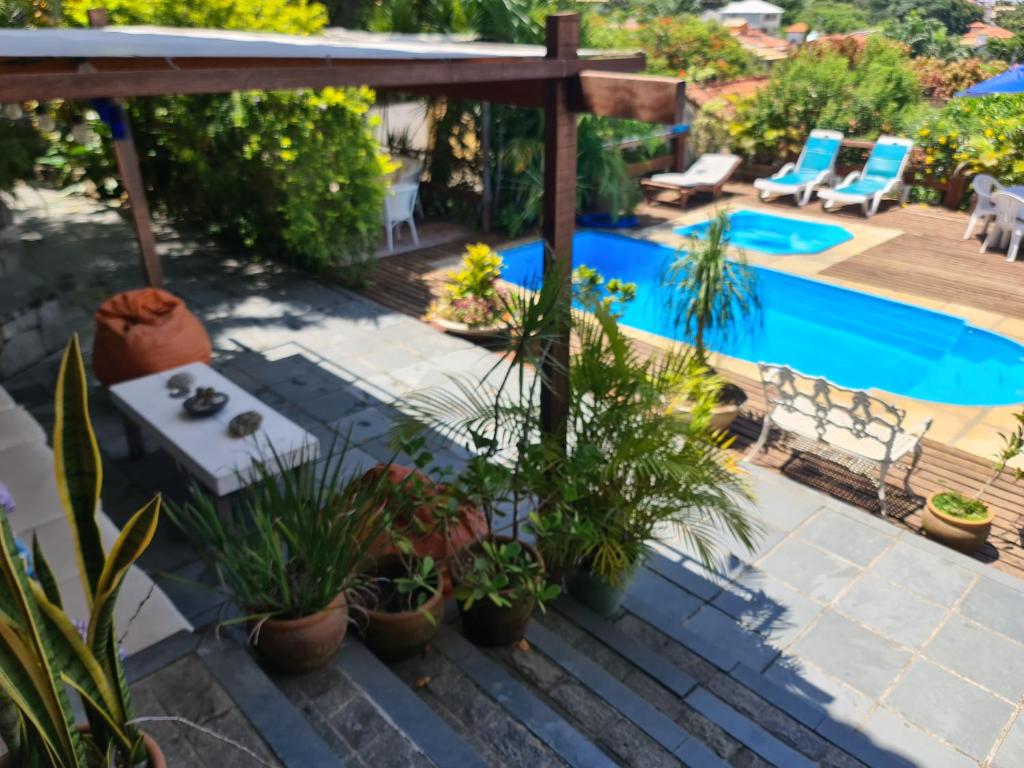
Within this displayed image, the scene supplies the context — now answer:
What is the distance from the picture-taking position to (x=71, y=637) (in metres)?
1.68

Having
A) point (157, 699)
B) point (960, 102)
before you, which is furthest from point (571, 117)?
point (960, 102)

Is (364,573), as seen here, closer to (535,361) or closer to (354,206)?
(535,361)

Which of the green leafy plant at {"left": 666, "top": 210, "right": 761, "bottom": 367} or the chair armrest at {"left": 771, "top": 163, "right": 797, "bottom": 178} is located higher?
the green leafy plant at {"left": 666, "top": 210, "right": 761, "bottom": 367}

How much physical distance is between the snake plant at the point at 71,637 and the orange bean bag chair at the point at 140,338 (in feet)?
12.0

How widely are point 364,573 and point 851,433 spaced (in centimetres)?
366

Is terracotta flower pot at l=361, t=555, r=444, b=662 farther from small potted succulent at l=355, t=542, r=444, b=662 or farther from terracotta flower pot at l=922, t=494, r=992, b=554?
terracotta flower pot at l=922, t=494, r=992, b=554

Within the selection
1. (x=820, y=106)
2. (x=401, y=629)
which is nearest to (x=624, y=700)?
(x=401, y=629)

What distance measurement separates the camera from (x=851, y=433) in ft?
17.7

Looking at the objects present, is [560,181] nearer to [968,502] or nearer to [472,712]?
[472,712]

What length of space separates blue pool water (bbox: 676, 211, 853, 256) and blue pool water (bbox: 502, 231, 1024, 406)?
1.23 metres

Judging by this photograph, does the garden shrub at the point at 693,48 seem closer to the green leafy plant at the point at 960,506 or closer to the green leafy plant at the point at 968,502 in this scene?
the green leafy plant at the point at 968,502

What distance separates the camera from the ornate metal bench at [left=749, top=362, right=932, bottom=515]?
5.24 m

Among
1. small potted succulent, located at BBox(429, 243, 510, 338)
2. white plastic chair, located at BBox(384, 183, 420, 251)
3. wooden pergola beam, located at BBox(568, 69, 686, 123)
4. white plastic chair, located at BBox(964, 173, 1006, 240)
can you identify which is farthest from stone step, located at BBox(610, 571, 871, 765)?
white plastic chair, located at BBox(964, 173, 1006, 240)

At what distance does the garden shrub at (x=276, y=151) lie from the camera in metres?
7.23
